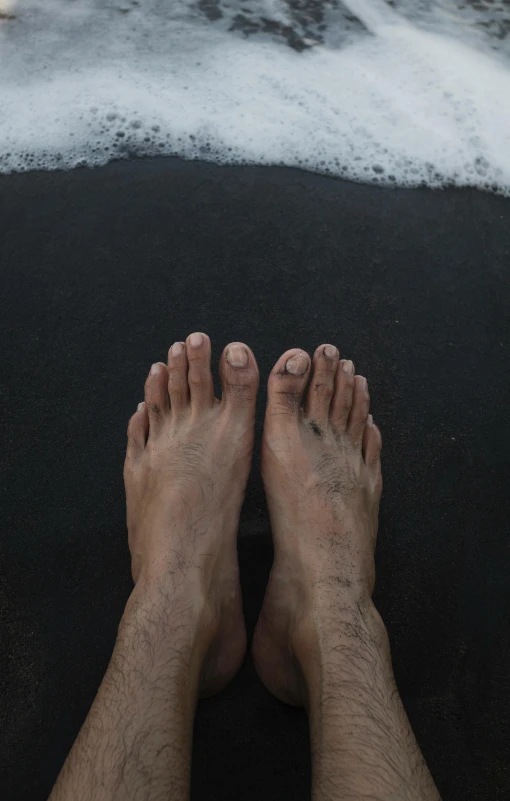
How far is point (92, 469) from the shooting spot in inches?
49.1

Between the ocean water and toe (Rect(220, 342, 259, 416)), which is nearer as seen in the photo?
toe (Rect(220, 342, 259, 416))

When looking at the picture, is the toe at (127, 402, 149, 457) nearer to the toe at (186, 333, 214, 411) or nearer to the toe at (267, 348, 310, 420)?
the toe at (186, 333, 214, 411)

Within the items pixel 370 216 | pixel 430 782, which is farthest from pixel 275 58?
pixel 430 782

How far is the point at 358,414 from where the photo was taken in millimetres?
1261

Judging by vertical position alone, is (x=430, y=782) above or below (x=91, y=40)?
below

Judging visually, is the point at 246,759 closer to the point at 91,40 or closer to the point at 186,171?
the point at 186,171

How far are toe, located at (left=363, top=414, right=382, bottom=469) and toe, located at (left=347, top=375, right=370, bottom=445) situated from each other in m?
0.01

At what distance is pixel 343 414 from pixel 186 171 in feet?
2.67

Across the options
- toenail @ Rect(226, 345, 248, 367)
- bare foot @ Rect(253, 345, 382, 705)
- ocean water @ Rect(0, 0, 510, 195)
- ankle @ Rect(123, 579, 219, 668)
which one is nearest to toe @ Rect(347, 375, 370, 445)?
bare foot @ Rect(253, 345, 382, 705)

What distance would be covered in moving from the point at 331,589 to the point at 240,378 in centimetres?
46

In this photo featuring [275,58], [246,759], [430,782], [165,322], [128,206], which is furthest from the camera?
[275,58]

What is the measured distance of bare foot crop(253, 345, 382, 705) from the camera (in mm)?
1032

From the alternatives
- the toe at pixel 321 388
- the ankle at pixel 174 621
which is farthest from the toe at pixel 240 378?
the ankle at pixel 174 621

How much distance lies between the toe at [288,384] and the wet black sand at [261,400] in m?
0.16
